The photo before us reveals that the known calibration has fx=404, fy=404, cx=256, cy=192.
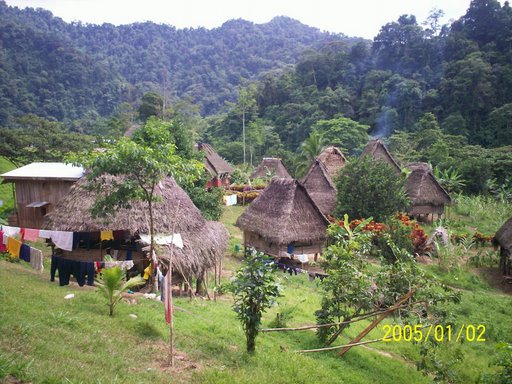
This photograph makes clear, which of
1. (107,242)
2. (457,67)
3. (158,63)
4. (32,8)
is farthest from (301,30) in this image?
(107,242)

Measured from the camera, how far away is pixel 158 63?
96.3 m

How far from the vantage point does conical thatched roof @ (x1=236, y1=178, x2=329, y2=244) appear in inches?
677

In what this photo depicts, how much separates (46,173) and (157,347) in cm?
1209

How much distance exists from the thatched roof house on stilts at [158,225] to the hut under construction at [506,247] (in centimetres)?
1172

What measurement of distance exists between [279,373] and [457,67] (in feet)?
153

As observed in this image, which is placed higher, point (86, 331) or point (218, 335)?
point (86, 331)

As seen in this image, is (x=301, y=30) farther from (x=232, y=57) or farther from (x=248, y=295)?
(x=248, y=295)

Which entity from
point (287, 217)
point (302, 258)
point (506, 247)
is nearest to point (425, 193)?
point (506, 247)

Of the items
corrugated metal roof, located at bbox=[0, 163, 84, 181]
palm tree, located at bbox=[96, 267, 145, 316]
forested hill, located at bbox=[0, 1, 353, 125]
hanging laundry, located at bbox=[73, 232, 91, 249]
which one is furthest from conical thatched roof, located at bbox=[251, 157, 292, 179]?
palm tree, located at bbox=[96, 267, 145, 316]

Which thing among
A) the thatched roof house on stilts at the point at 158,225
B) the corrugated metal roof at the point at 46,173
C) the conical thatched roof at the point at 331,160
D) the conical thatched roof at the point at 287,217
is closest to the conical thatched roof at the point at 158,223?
the thatched roof house on stilts at the point at 158,225

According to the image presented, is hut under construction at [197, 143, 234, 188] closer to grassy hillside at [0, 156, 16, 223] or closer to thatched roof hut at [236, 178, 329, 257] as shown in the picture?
grassy hillside at [0, 156, 16, 223]

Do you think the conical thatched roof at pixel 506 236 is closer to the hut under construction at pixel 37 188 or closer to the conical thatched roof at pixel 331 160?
the conical thatched roof at pixel 331 160

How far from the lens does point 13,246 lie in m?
11.5

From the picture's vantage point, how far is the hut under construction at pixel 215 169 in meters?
35.5
